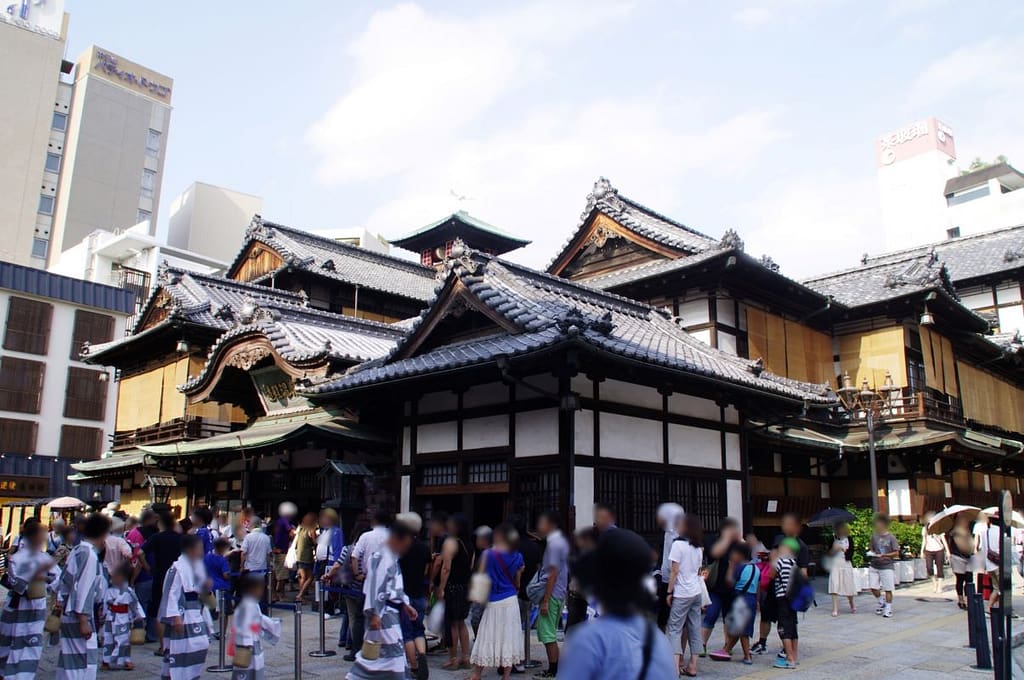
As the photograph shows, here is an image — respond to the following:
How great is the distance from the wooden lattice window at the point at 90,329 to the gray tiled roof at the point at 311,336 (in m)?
29.1

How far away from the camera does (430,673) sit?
34.5ft

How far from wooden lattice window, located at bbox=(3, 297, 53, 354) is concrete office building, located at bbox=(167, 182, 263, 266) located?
18053mm

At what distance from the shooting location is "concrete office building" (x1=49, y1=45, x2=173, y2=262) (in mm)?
65625

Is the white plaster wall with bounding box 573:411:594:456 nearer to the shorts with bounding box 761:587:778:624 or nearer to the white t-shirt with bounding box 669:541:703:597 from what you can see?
the white t-shirt with bounding box 669:541:703:597

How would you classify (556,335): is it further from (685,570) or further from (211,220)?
(211,220)

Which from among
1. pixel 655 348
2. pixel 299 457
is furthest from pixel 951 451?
pixel 299 457

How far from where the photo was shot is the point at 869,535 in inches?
756

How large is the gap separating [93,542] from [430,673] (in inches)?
175

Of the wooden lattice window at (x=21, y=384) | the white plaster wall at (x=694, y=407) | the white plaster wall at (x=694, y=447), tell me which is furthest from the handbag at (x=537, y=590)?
the wooden lattice window at (x=21, y=384)

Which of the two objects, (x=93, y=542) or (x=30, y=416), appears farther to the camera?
(x=30, y=416)

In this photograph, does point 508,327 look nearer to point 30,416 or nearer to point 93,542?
point 93,542

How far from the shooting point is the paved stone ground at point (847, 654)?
10367 millimetres

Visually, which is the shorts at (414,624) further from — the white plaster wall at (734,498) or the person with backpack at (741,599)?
the white plaster wall at (734,498)

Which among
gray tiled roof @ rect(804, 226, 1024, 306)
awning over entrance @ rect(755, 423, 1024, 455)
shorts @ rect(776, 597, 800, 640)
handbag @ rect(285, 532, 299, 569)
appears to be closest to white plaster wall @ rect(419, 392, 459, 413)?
handbag @ rect(285, 532, 299, 569)
